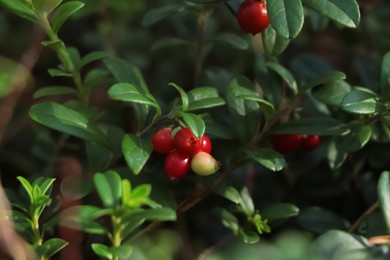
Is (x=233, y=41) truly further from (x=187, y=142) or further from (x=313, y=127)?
(x=187, y=142)

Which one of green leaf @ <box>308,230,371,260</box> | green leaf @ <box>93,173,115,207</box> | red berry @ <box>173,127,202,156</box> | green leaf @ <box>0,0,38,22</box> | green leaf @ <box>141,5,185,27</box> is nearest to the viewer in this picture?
green leaf @ <box>93,173,115,207</box>

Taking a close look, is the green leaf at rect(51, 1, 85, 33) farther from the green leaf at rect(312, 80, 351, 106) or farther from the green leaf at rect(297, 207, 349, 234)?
the green leaf at rect(297, 207, 349, 234)

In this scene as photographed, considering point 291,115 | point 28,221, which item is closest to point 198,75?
point 291,115

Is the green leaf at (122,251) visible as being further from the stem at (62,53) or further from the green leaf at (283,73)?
the green leaf at (283,73)

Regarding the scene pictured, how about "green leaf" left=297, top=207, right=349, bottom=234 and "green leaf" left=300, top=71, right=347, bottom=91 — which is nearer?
"green leaf" left=300, top=71, right=347, bottom=91

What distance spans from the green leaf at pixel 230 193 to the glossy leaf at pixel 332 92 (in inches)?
12.0

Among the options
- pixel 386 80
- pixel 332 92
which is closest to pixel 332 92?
pixel 332 92

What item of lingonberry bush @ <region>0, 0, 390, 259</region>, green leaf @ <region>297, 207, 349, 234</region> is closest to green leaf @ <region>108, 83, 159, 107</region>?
lingonberry bush @ <region>0, 0, 390, 259</region>

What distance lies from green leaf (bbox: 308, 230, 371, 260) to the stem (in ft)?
2.53

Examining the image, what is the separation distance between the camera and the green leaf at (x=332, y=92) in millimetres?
1681

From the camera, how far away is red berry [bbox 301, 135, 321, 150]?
1.87 meters

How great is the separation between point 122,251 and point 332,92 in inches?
27.3

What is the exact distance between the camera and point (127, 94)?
4.97ft

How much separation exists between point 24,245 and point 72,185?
1.01 feet
